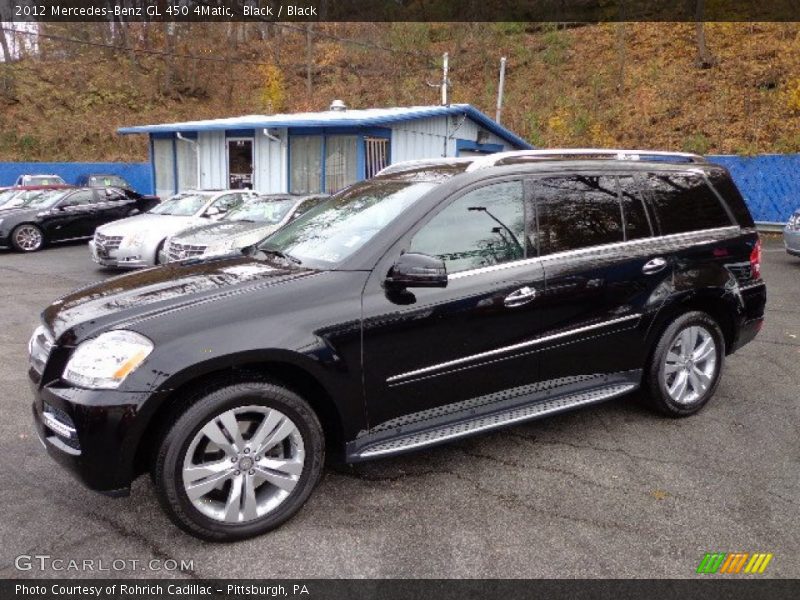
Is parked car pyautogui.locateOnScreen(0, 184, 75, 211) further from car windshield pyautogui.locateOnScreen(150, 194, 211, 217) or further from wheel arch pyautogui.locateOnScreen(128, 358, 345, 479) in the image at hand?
wheel arch pyautogui.locateOnScreen(128, 358, 345, 479)

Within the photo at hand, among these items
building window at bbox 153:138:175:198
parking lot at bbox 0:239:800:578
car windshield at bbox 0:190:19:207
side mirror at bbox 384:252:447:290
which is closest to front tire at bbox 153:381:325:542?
parking lot at bbox 0:239:800:578

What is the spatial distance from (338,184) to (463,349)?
13.0 metres

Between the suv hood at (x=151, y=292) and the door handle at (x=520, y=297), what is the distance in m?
1.10

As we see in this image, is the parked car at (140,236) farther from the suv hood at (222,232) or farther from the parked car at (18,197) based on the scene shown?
the parked car at (18,197)

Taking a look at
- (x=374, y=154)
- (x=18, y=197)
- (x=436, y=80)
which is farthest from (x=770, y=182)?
(x=436, y=80)

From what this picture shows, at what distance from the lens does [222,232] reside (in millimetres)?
9344

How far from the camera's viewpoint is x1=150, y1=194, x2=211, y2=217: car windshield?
11.6m

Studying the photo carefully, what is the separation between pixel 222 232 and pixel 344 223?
19.9 feet

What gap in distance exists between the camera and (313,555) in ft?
9.29

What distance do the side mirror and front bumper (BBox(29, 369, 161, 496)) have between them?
128 cm

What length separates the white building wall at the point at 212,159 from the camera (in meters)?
17.8

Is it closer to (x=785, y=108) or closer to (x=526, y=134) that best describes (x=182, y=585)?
(x=785, y=108)

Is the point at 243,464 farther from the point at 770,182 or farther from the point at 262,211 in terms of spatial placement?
the point at 770,182

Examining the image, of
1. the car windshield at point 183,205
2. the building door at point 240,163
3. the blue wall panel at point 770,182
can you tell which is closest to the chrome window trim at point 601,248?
the car windshield at point 183,205
